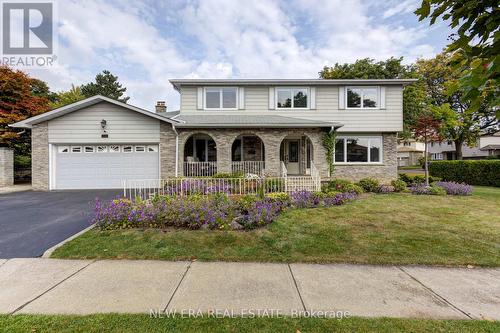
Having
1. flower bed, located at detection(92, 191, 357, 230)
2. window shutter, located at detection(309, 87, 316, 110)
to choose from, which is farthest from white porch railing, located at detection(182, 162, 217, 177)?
window shutter, located at detection(309, 87, 316, 110)

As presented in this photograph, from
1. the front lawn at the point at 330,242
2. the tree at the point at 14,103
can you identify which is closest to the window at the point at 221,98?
the front lawn at the point at 330,242

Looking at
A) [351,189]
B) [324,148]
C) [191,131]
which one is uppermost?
[191,131]

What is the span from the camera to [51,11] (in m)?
9.59

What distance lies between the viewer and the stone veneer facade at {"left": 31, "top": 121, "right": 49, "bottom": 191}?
36.6 feet

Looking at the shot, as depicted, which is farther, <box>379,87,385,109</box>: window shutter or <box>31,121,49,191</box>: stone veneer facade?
<box>379,87,385,109</box>: window shutter

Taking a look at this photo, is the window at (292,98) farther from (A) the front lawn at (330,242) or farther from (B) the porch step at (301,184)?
(A) the front lawn at (330,242)

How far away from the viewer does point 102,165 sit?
11.5 meters

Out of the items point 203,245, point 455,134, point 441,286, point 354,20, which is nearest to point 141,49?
point 354,20

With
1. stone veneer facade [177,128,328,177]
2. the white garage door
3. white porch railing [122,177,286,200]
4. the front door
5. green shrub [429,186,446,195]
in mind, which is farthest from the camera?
the front door

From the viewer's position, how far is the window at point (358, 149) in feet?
43.4

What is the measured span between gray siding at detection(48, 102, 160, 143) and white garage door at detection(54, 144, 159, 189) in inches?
16.3

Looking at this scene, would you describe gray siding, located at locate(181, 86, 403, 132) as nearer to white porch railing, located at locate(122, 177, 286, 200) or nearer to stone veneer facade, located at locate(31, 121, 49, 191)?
white porch railing, located at locate(122, 177, 286, 200)

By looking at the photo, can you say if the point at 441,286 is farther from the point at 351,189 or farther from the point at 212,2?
the point at 212,2

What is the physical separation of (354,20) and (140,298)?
44.2 feet
